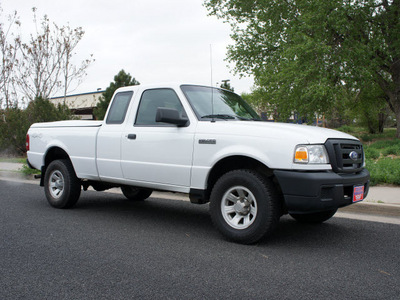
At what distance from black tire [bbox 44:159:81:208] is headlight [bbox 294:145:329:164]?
13.1ft

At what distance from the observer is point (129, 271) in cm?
367

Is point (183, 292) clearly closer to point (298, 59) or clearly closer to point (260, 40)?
point (298, 59)

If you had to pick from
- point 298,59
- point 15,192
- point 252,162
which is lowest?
point 15,192

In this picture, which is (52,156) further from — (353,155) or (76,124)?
(353,155)

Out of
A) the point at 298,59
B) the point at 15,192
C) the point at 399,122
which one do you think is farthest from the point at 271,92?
the point at 15,192

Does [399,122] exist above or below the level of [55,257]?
above

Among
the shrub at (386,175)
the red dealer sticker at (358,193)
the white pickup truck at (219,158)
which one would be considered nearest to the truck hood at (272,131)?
the white pickup truck at (219,158)

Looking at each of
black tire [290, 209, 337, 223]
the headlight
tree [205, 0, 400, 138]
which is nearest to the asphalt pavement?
black tire [290, 209, 337, 223]

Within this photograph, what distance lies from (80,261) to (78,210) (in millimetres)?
2908

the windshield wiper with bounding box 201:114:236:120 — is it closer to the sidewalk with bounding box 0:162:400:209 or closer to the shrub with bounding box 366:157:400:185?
the sidewalk with bounding box 0:162:400:209

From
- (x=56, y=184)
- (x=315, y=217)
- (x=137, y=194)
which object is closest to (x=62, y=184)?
(x=56, y=184)

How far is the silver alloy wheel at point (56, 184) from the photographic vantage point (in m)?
6.79

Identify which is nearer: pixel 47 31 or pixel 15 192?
pixel 15 192

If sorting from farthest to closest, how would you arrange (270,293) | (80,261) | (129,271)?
(80,261) → (129,271) → (270,293)
